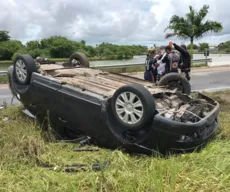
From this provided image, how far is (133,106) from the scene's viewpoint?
12.8 ft

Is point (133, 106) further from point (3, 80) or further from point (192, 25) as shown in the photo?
point (192, 25)

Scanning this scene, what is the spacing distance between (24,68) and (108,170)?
9.58ft

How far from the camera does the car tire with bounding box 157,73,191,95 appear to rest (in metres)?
5.36

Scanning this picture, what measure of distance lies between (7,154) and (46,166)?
49 centimetres

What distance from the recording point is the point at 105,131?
4191 millimetres

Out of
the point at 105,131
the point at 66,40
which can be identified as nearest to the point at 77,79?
the point at 105,131

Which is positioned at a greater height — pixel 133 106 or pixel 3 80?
pixel 133 106

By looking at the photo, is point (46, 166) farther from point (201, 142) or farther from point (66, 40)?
point (66, 40)

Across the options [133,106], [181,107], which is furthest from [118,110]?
[181,107]

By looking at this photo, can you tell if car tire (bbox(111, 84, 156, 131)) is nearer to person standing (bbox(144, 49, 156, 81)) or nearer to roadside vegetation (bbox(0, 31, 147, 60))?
person standing (bbox(144, 49, 156, 81))

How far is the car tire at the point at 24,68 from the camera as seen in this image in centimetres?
533

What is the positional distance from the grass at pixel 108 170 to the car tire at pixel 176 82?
49.6 inches

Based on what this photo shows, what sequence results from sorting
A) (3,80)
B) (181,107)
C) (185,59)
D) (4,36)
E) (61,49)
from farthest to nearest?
(4,36), (61,49), (3,80), (185,59), (181,107)

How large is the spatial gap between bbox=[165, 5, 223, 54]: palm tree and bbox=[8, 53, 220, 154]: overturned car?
2223 centimetres
